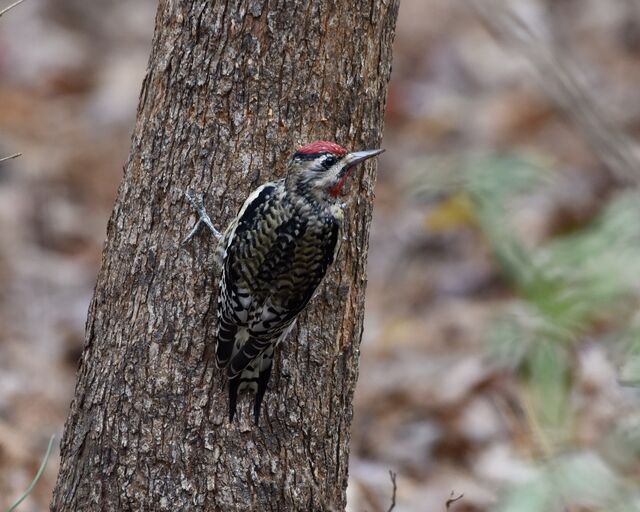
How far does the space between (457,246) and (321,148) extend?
6.53 m

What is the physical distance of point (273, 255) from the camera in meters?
4.21

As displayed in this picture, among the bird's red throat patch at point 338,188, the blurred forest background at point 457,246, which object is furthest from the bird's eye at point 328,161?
the blurred forest background at point 457,246

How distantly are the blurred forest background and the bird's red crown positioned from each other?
0.40 meters

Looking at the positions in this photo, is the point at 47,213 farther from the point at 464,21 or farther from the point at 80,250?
the point at 464,21

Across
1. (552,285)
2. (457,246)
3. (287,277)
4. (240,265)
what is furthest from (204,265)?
(457,246)

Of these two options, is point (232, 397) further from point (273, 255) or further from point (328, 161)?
point (328, 161)

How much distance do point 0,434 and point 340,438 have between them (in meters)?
2.88

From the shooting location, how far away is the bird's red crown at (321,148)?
12.5ft

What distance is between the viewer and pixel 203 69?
3.85 m

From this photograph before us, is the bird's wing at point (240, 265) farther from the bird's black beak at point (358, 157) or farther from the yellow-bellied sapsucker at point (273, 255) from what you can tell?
the bird's black beak at point (358, 157)

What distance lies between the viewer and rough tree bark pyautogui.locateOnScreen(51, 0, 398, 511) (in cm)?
385

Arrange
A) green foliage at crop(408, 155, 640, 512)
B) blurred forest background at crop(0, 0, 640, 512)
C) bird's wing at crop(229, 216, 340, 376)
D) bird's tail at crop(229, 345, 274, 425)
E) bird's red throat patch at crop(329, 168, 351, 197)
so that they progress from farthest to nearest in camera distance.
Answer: bird's red throat patch at crop(329, 168, 351, 197)
bird's wing at crop(229, 216, 340, 376)
bird's tail at crop(229, 345, 274, 425)
blurred forest background at crop(0, 0, 640, 512)
green foliage at crop(408, 155, 640, 512)

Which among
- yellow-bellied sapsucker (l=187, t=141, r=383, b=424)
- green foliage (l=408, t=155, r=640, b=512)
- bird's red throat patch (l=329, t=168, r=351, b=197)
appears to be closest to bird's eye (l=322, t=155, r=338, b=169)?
yellow-bellied sapsucker (l=187, t=141, r=383, b=424)

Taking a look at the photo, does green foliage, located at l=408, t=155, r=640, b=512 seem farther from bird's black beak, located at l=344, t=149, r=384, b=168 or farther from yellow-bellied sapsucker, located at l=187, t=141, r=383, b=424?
yellow-bellied sapsucker, located at l=187, t=141, r=383, b=424
